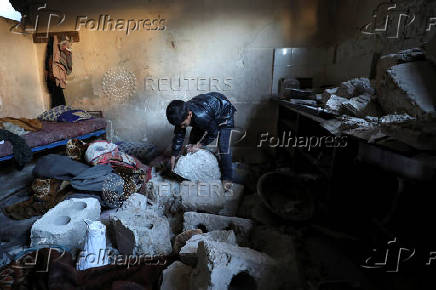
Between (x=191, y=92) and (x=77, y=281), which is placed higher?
(x=191, y=92)

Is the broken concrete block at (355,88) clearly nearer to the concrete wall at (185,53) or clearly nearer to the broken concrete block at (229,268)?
the broken concrete block at (229,268)

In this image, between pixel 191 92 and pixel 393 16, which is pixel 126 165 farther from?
pixel 393 16

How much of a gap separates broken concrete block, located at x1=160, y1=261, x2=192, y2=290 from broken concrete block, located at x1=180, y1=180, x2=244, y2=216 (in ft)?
2.89

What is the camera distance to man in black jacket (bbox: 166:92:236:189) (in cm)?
267

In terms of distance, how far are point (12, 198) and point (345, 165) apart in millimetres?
3908

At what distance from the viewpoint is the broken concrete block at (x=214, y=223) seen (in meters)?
2.19

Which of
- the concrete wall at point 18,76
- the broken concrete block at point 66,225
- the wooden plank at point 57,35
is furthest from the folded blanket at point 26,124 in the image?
the wooden plank at point 57,35

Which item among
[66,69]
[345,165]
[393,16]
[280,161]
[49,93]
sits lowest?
[280,161]

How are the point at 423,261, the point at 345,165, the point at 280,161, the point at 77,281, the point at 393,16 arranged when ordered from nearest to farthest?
the point at 423,261 < the point at 77,281 < the point at 345,165 < the point at 393,16 < the point at 280,161

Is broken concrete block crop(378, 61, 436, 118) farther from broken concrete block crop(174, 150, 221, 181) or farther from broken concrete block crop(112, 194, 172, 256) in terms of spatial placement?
Result: broken concrete block crop(112, 194, 172, 256)

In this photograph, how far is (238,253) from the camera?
1508 millimetres

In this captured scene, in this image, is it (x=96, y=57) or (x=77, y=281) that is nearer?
(x=77, y=281)

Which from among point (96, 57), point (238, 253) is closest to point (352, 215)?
point (238, 253)

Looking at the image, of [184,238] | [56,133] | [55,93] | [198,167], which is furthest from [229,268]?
[55,93]
